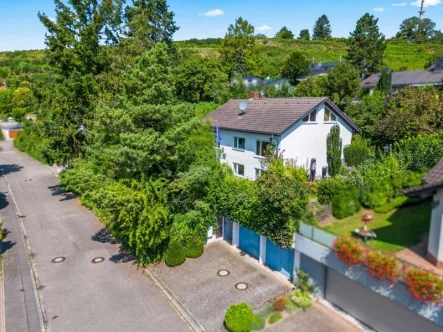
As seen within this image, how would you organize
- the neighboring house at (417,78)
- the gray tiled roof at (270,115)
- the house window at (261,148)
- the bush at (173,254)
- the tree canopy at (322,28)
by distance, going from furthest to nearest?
the tree canopy at (322,28)
the neighboring house at (417,78)
the house window at (261,148)
the gray tiled roof at (270,115)
the bush at (173,254)

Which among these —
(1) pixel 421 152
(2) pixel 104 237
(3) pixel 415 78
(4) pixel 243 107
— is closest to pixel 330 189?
(1) pixel 421 152

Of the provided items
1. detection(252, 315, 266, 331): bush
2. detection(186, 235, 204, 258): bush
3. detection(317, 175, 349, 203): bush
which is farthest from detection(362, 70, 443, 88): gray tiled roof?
detection(252, 315, 266, 331): bush

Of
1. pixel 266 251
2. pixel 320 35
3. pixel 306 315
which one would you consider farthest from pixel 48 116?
pixel 320 35

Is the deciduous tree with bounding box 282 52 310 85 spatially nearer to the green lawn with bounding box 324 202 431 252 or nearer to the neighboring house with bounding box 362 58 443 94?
the neighboring house with bounding box 362 58 443 94

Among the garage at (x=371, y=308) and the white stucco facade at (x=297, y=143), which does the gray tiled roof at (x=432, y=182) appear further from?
the white stucco facade at (x=297, y=143)

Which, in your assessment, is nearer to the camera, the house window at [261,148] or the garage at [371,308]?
the garage at [371,308]

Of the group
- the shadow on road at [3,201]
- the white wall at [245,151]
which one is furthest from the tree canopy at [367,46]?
the shadow on road at [3,201]

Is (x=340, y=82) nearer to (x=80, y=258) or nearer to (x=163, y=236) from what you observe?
(x=163, y=236)
